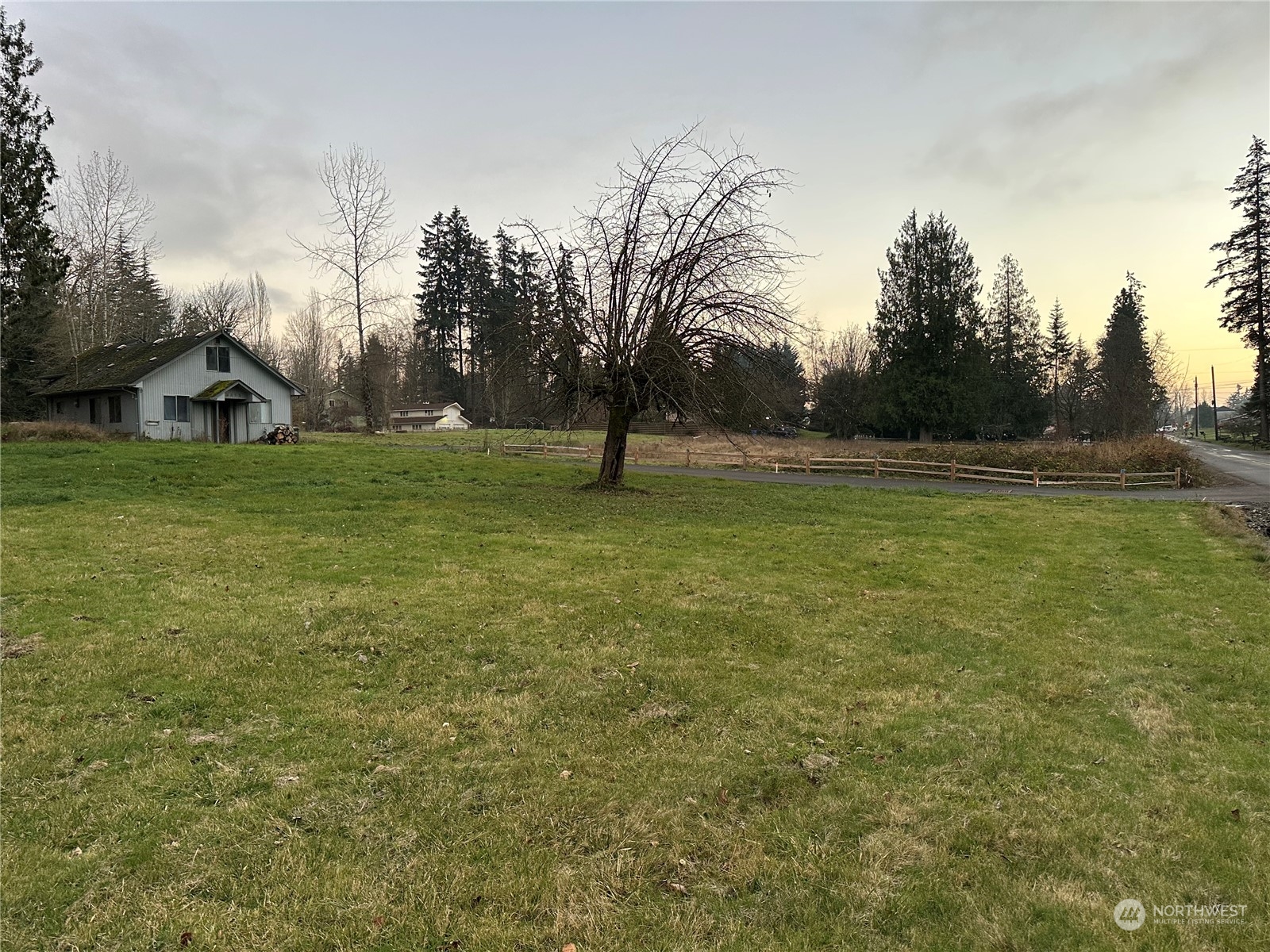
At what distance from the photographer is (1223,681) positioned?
5852 millimetres

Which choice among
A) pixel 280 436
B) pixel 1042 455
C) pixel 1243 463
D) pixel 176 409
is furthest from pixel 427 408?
pixel 1243 463

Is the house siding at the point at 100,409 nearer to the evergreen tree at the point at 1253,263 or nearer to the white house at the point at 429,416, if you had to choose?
the white house at the point at 429,416

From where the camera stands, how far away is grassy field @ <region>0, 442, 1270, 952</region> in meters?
2.89

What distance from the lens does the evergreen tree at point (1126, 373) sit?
133ft

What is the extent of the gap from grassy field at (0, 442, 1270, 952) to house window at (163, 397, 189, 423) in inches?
974

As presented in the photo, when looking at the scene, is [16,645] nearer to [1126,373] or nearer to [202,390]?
[202,390]

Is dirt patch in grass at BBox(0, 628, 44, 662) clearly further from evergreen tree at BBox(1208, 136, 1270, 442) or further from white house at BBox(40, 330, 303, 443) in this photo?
evergreen tree at BBox(1208, 136, 1270, 442)

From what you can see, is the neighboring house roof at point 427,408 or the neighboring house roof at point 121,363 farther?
the neighboring house roof at point 427,408

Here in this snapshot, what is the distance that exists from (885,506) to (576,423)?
28.0 feet

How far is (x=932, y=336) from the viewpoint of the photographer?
1766 inches

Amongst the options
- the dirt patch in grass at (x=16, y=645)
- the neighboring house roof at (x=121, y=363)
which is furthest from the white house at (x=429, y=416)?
the dirt patch in grass at (x=16, y=645)

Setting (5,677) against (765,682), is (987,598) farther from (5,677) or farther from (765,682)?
(5,677)

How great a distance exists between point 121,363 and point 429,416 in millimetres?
38235

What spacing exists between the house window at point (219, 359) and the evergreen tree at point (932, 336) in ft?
133
